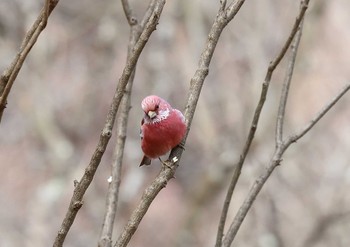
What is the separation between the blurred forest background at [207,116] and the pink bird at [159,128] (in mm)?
3578

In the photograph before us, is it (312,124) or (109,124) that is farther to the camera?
(312,124)

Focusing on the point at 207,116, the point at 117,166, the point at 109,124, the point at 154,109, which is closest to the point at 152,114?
the point at 154,109

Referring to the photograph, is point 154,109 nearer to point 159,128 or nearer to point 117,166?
point 159,128

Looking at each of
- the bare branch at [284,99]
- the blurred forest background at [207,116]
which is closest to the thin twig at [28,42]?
the bare branch at [284,99]

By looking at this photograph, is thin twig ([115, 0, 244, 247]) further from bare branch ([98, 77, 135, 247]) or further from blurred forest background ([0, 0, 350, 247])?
blurred forest background ([0, 0, 350, 247])

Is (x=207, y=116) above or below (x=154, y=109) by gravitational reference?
above

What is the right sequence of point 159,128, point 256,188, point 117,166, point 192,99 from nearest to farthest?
1. point 192,99
2. point 256,188
3. point 117,166
4. point 159,128

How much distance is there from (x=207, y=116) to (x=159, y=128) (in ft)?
17.3

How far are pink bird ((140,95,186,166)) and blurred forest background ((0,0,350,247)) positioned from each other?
3.58 metres

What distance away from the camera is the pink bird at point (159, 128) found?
2513 millimetres

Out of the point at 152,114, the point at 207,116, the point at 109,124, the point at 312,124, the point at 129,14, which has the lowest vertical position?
the point at 109,124

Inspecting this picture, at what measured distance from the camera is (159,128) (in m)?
2.70

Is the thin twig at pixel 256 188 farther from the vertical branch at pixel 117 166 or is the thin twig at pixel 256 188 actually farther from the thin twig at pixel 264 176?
the vertical branch at pixel 117 166

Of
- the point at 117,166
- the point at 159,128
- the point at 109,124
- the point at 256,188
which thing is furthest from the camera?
the point at 159,128
